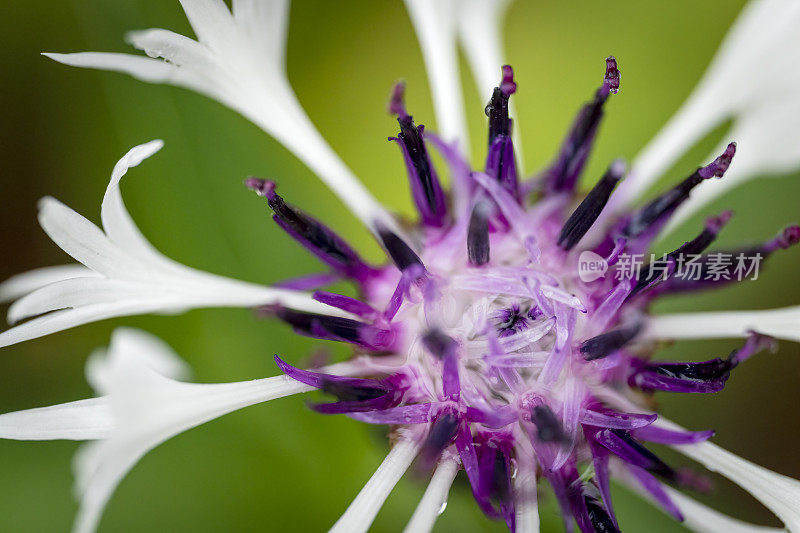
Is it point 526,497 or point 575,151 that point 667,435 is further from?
point 575,151

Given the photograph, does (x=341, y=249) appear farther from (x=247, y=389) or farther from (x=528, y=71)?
(x=528, y=71)

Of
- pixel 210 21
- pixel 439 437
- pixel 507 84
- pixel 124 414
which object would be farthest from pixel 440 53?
pixel 124 414

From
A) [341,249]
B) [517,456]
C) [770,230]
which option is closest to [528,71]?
[770,230]

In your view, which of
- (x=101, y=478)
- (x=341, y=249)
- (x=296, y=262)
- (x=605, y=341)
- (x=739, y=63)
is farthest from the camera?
(x=296, y=262)

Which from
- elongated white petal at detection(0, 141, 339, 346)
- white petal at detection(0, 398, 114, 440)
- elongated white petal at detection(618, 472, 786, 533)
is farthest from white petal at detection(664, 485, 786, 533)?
white petal at detection(0, 398, 114, 440)

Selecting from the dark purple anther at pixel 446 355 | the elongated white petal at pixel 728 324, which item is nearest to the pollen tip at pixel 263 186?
the dark purple anther at pixel 446 355

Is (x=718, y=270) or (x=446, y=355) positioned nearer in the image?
(x=446, y=355)
